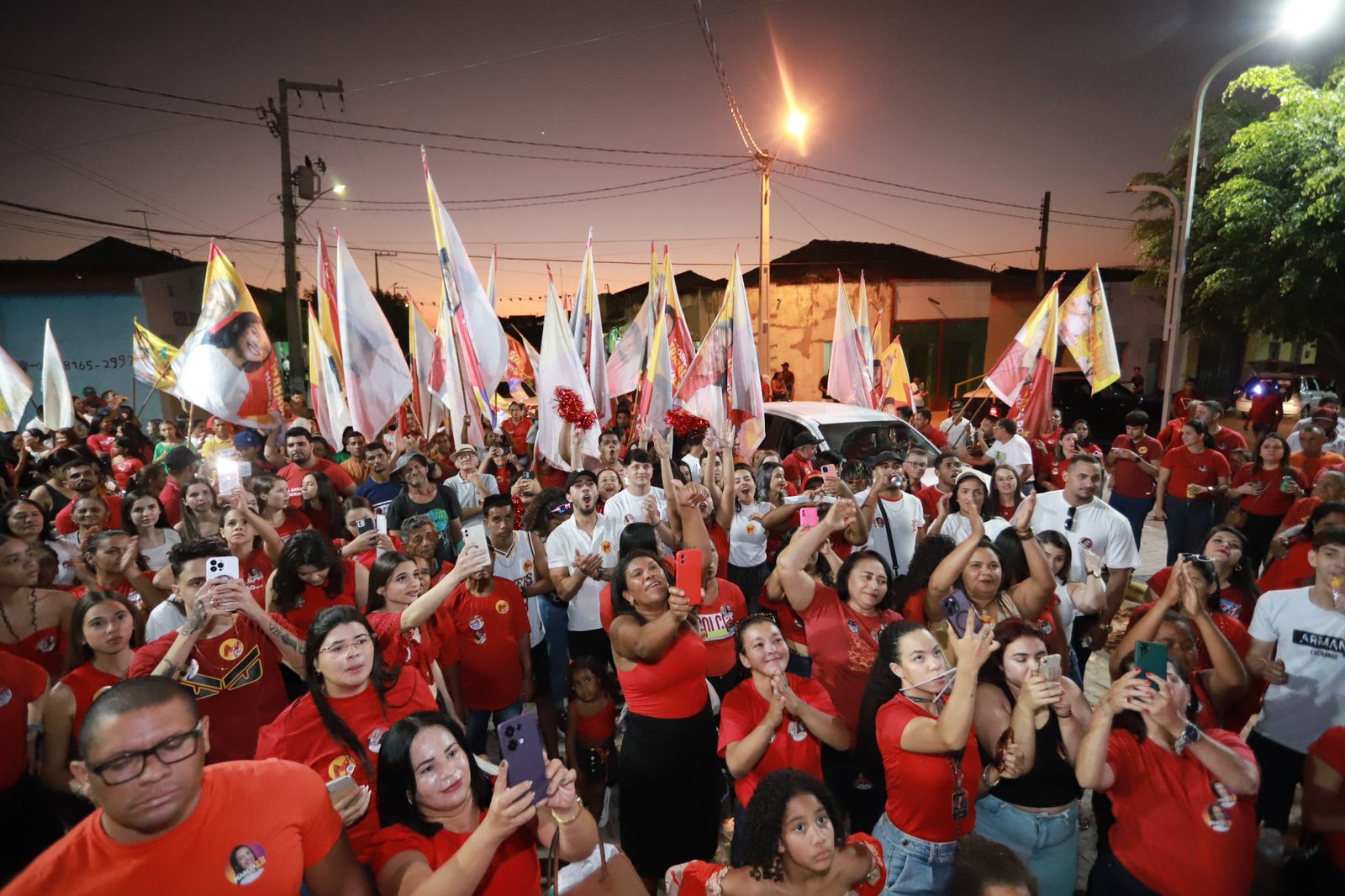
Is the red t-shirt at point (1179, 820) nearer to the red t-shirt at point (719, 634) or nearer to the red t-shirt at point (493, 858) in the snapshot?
the red t-shirt at point (719, 634)

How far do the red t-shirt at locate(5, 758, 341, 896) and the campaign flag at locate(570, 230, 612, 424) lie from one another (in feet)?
19.6

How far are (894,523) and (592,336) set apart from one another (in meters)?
4.51

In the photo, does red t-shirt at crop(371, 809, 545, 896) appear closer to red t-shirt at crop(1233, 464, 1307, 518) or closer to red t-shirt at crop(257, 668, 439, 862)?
red t-shirt at crop(257, 668, 439, 862)

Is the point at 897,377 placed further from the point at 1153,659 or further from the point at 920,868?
the point at 920,868

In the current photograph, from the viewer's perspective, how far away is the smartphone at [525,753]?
183 cm

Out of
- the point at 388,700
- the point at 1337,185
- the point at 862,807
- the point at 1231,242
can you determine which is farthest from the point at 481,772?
the point at 1231,242

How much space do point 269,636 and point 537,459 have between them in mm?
4718

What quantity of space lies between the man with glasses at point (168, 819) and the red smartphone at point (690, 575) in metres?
1.49

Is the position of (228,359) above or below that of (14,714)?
above

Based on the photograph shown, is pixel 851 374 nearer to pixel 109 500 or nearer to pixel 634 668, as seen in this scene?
pixel 634 668

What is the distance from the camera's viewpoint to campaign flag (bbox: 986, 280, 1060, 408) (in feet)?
29.7

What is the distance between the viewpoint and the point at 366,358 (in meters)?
6.89

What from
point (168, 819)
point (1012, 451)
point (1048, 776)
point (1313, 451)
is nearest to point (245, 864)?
point (168, 819)

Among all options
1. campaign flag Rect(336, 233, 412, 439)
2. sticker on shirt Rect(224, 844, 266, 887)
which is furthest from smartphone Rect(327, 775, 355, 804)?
campaign flag Rect(336, 233, 412, 439)
